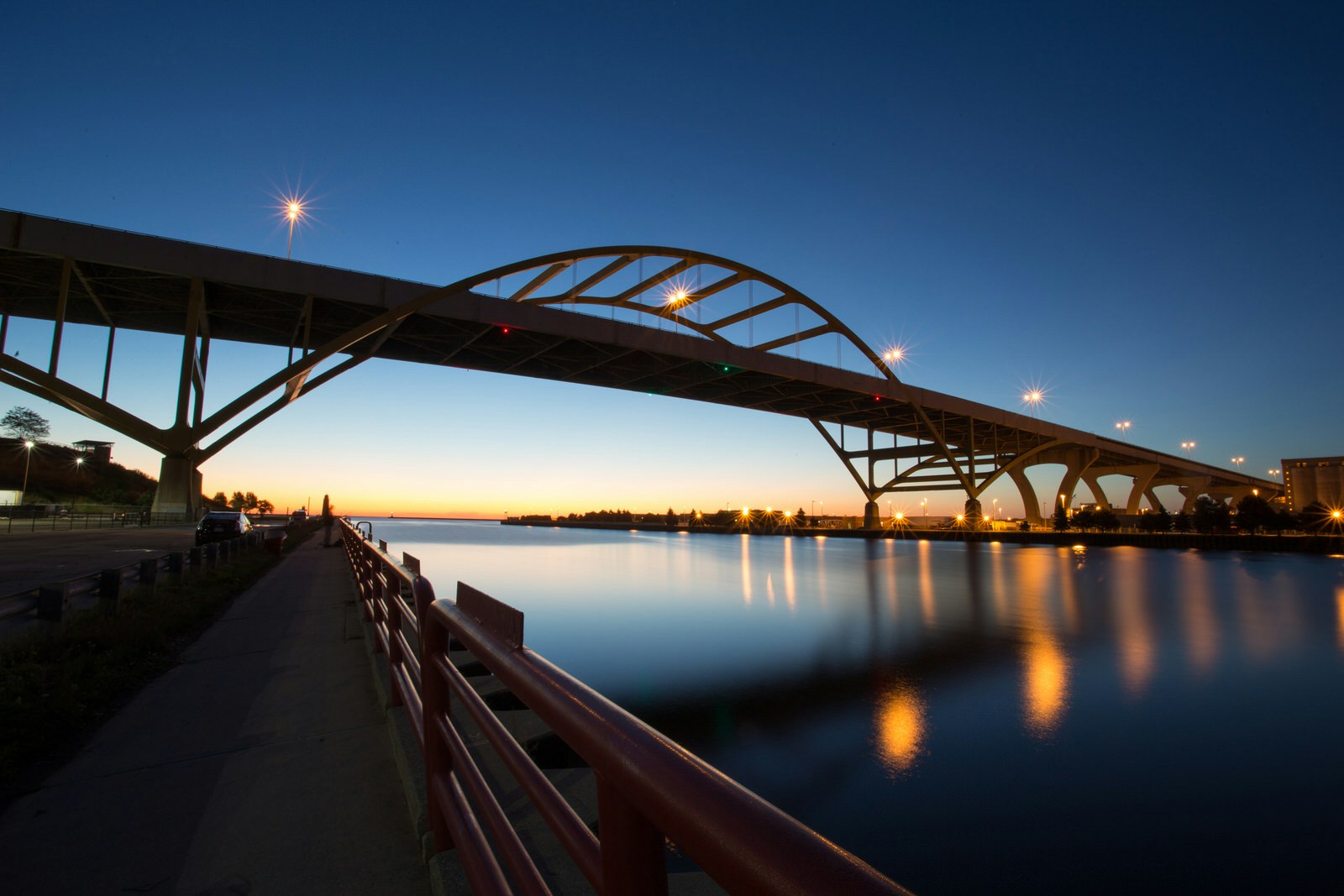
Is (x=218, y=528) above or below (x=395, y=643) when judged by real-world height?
above

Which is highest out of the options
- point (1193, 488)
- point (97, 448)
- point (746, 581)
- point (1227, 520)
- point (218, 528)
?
point (97, 448)

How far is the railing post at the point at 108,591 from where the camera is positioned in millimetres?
7836

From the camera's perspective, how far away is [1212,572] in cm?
3397

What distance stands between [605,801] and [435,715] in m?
1.94

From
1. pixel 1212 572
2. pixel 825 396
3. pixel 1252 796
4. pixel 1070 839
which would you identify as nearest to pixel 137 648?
pixel 1070 839

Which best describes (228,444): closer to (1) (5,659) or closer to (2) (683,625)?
(2) (683,625)

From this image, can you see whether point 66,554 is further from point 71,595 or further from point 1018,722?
point 1018,722

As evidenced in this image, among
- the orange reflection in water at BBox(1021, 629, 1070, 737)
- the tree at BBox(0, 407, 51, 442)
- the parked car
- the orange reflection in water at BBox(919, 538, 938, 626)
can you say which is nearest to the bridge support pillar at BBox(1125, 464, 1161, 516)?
the orange reflection in water at BBox(919, 538, 938, 626)

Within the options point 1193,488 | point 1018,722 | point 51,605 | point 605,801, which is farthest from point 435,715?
point 1193,488

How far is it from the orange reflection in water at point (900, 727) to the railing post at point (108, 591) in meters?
9.67

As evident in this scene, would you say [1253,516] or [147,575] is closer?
[147,575]

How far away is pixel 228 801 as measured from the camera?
3.91m

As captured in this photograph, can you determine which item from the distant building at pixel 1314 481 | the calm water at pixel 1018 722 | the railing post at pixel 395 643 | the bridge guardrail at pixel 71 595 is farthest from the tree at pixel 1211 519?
the bridge guardrail at pixel 71 595

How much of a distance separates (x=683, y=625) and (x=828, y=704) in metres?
7.95
